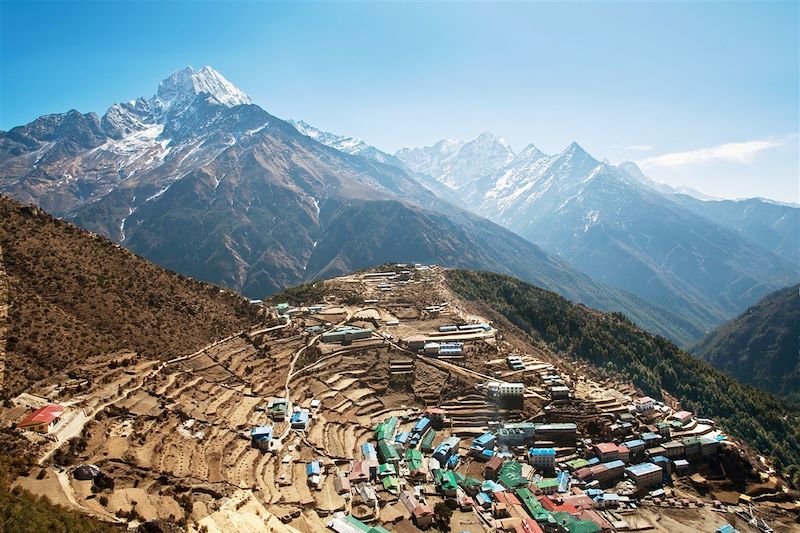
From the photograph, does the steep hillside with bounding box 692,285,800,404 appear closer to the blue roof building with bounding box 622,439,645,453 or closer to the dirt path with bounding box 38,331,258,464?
the blue roof building with bounding box 622,439,645,453

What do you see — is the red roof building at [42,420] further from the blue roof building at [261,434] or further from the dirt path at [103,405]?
the blue roof building at [261,434]

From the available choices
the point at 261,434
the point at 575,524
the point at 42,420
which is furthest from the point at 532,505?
the point at 42,420

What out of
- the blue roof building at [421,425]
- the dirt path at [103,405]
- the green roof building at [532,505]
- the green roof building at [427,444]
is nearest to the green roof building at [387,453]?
the green roof building at [427,444]

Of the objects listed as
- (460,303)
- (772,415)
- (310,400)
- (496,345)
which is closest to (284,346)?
(310,400)

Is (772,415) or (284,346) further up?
(284,346)

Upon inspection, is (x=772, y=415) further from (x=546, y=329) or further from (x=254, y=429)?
(x=254, y=429)

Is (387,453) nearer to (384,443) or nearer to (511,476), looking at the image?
(384,443)
